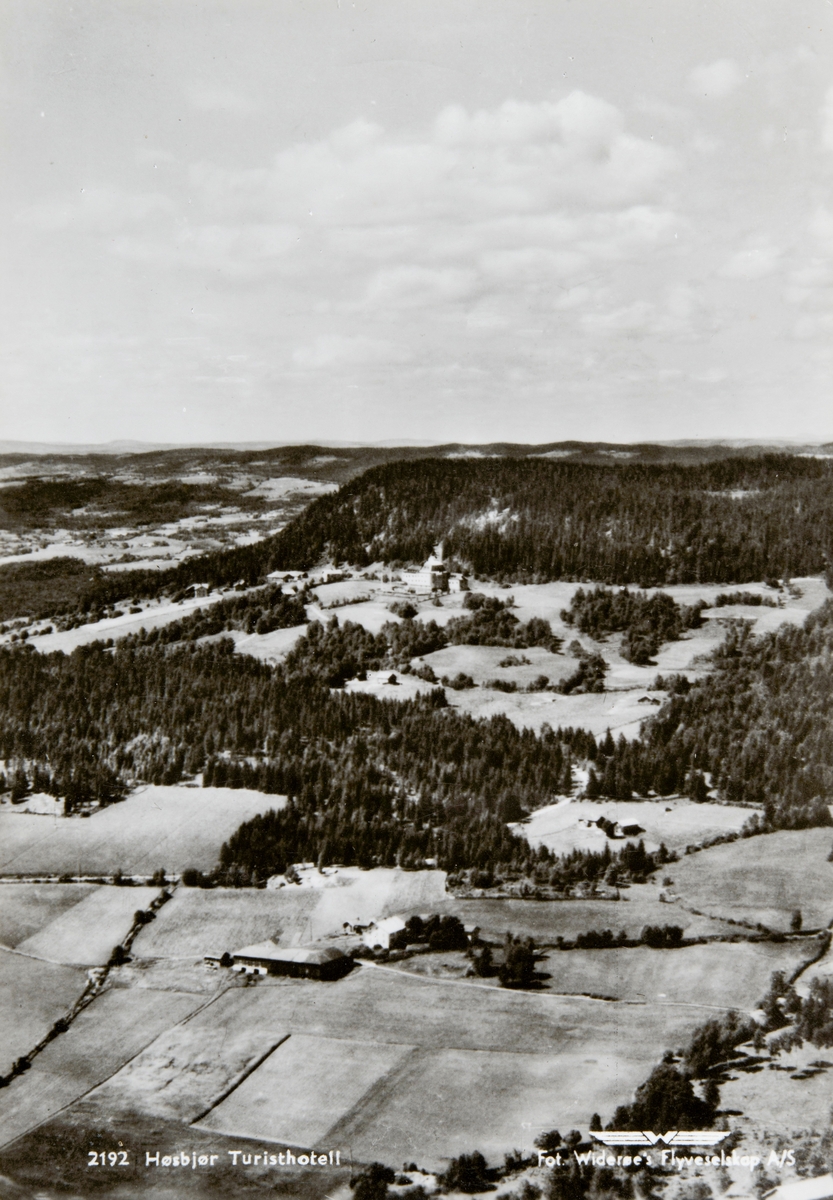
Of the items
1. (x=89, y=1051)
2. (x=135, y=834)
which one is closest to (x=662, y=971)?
(x=89, y=1051)

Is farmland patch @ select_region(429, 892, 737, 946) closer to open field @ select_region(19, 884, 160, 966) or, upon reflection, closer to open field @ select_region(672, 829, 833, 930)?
open field @ select_region(672, 829, 833, 930)

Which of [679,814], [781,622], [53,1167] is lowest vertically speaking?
[53,1167]

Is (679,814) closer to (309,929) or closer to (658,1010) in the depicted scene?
(658,1010)

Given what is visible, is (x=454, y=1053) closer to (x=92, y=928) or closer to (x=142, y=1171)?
(x=142, y=1171)

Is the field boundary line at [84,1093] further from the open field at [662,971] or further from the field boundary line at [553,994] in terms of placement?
the open field at [662,971]

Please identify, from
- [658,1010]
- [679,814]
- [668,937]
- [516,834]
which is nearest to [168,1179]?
[658,1010]

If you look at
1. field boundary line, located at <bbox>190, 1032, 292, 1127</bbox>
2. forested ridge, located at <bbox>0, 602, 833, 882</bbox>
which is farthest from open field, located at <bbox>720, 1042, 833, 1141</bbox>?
forested ridge, located at <bbox>0, 602, 833, 882</bbox>
